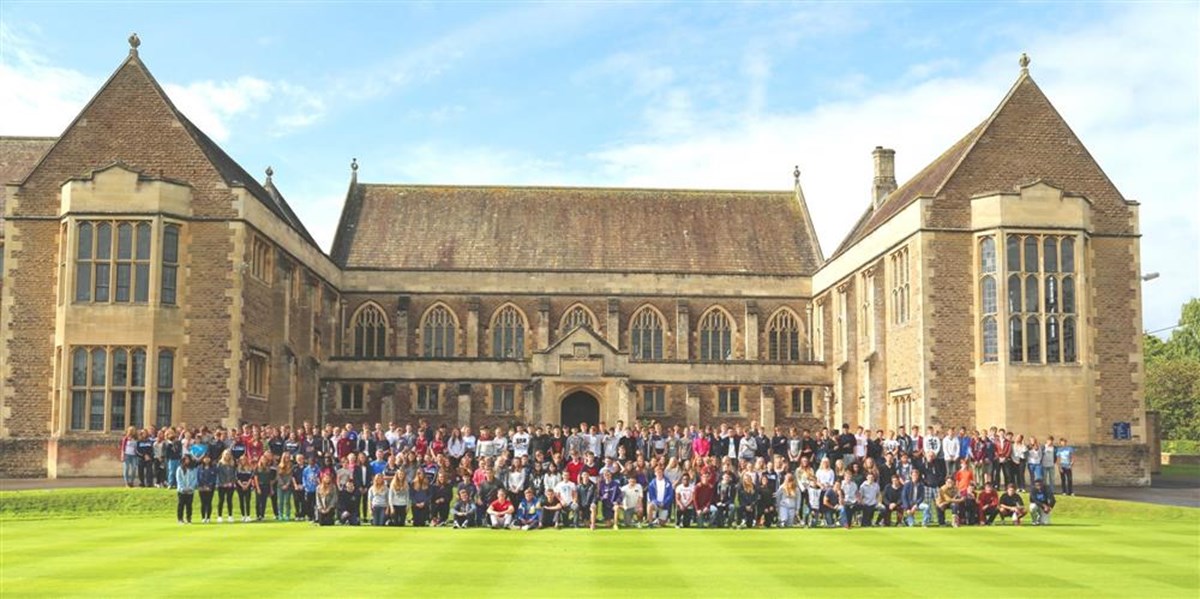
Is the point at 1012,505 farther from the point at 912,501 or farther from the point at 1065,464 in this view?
the point at 1065,464

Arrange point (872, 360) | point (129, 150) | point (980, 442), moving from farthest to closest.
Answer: point (872, 360)
point (129, 150)
point (980, 442)

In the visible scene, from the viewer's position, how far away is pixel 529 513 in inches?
864

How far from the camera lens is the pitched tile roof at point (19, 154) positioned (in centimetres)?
3769

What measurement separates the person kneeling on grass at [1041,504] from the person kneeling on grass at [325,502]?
13983mm

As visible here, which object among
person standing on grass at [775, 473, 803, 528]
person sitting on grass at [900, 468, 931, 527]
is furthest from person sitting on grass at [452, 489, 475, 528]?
person sitting on grass at [900, 468, 931, 527]

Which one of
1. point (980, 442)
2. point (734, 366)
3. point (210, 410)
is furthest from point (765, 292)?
point (210, 410)

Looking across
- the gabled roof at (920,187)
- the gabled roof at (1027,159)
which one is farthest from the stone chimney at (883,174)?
the gabled roof at (1027,159)

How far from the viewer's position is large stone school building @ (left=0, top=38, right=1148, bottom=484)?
3155 centimetres

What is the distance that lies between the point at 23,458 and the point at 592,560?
70.4 feet

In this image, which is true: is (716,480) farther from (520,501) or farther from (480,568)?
(480,568)

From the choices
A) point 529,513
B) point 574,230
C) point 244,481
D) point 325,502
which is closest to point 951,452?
point 529,513

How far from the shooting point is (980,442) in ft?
86.8

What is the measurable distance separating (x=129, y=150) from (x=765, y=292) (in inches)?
985

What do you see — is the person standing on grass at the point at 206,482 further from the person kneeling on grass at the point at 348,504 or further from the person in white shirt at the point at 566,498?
the person in white shirt at the point at 566,498
